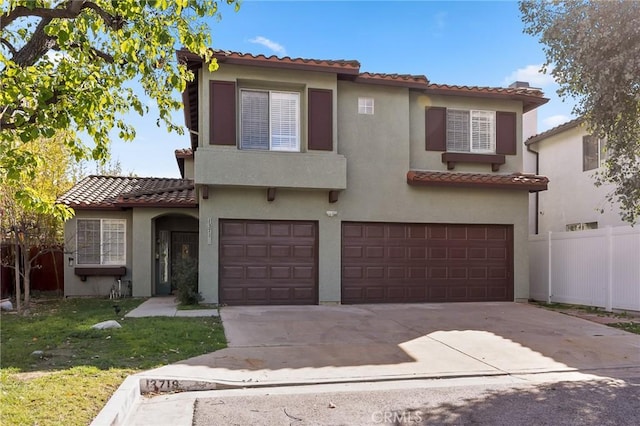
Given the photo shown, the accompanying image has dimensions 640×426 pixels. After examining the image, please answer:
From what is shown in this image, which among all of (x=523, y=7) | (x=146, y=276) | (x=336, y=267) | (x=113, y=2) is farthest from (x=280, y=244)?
(x=113, y=2)

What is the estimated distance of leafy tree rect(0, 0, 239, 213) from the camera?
16.4 feet

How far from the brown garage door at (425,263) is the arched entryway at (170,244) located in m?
5.84

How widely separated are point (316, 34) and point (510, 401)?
9.23 metres

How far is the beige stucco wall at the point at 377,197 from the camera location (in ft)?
42.2

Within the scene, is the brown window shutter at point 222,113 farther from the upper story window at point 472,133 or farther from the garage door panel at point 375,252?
the upper story window at point 472,133

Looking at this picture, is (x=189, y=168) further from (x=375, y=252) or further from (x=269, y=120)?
(x=375, y=252)

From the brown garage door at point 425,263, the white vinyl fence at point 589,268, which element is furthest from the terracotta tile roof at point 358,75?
the white vinyl fence at point 589,268

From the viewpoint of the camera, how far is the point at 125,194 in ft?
51.3

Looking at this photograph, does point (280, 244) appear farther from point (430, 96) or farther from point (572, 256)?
point (572, 256)

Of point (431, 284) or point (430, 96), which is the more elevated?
point (430, 96)

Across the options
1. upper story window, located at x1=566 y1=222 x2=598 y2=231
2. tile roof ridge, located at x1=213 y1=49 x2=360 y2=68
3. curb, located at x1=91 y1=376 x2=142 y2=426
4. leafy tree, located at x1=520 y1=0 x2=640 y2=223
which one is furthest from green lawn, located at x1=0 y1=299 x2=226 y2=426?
upper story window, located at x1=566 y1=222 x2=598 y2=231

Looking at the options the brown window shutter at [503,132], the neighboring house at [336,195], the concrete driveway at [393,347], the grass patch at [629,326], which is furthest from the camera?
the brown window shutter at [503,132]

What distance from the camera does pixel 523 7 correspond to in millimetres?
9062

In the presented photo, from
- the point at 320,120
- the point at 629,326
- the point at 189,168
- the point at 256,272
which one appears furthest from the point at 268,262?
the point at 189,168
